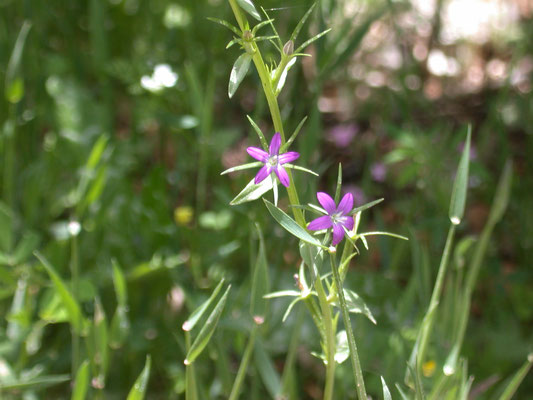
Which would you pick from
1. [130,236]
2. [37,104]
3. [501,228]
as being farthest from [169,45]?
[501,228]

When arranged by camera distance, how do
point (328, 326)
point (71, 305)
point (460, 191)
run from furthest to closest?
point (71, 305)
point (460, 191)
point (328, 326)

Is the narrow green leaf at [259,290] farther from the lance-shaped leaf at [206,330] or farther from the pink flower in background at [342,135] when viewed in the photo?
the pink flower in background at [342,135]

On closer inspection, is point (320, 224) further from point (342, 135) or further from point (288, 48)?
point (342, 135)

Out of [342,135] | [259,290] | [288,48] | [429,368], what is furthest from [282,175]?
[342,135]

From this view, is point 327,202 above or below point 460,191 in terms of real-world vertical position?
above

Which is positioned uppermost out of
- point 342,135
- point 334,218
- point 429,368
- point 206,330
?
point 334,218

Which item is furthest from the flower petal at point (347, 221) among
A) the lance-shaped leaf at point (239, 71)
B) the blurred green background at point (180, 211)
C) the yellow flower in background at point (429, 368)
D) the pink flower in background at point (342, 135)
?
the pink flower in background at point (342, 135)

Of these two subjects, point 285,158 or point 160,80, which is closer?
point 285,158
